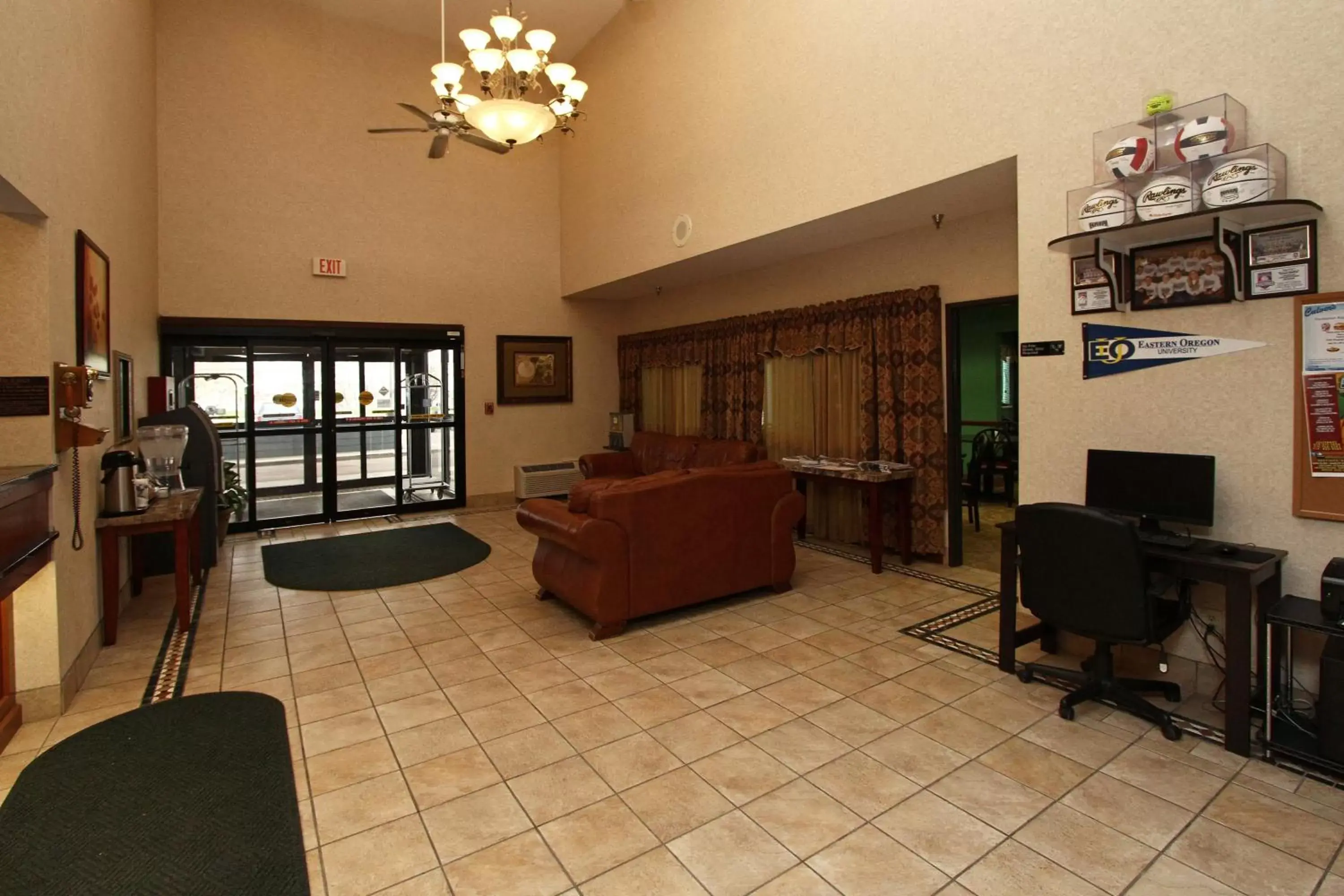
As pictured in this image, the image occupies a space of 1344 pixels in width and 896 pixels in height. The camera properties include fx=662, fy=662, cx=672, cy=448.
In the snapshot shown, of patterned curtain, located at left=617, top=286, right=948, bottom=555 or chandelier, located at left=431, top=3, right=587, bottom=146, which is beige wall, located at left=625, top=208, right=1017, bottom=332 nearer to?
patterned curtain, located at left=617, top=286, right=948, bottom=555

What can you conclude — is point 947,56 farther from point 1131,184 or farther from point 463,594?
point 463,594

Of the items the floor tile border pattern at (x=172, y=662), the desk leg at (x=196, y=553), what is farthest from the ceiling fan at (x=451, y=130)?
the floor tile border pattern at (x=172, y=662)

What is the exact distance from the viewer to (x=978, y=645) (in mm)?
3695

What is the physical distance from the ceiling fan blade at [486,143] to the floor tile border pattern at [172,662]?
341 cm

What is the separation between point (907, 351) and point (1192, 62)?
2.57 metres

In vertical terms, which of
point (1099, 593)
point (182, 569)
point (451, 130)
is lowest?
point (182, 569)

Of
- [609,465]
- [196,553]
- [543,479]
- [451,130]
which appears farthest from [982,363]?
[196,553]

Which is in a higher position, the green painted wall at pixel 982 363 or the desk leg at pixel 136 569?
the green painted wall at pixel 982 363

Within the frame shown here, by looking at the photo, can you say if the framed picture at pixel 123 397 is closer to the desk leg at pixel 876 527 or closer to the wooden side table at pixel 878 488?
the wooden side table at pixel 878 488

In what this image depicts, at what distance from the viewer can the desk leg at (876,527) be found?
5098 mm

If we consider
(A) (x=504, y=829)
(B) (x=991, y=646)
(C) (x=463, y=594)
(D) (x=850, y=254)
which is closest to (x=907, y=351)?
(D) (x=850, y=254)

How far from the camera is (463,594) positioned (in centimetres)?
477

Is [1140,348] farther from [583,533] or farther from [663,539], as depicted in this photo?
[583,533]

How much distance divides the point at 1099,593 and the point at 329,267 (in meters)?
7.46
